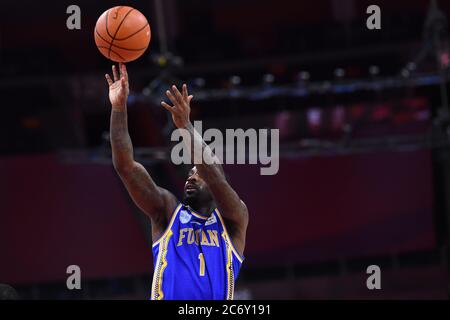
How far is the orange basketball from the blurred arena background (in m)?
9.45

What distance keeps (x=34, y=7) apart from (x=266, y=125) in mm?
6309

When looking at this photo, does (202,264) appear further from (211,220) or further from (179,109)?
(179,109)

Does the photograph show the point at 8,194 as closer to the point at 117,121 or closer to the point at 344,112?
the point at 344,112

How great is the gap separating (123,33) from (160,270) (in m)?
1.87

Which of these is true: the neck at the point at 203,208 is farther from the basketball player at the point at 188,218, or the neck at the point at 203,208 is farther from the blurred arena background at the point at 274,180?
the blurred arena background at the point at 274,180

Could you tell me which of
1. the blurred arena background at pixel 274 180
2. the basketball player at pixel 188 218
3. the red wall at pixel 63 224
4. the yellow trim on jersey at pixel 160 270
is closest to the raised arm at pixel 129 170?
the basketball player at pixel 188 218

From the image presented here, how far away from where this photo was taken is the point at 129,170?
4754 mm

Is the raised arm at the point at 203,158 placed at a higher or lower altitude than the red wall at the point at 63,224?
lower

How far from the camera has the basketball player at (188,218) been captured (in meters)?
4.71

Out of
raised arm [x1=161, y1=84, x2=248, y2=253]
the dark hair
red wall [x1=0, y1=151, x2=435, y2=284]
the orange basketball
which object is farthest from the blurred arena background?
the dark hair

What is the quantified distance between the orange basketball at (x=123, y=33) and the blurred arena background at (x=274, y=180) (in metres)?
9.45

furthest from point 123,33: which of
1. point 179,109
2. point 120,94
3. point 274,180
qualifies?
point 274,180

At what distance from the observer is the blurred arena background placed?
15789mm

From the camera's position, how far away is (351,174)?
1608 cm
